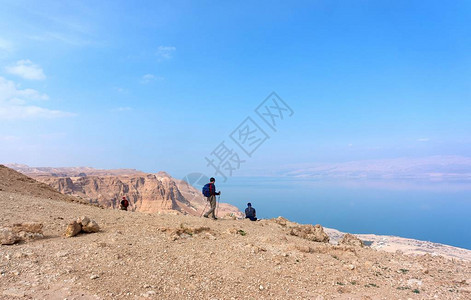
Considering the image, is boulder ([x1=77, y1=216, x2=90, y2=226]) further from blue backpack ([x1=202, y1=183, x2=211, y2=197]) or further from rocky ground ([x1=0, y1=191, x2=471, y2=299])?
blue backpack ([x1=202, y1=183, x2=211, y2=197])

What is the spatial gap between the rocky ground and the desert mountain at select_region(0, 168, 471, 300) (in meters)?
0.02

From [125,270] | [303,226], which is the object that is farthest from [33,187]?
[303,226]

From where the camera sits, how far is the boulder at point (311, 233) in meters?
15.1

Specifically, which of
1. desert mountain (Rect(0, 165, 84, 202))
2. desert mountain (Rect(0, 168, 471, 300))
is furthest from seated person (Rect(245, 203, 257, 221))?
desert mountain (Rect(0, 165, 84, 202))

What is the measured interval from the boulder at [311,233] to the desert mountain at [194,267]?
→ 9.67 ft

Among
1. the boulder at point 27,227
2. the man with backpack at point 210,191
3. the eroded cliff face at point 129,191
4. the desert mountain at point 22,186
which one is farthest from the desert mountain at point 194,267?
the eroded cliff face at point 129,191

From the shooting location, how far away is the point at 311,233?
1595 centimetres

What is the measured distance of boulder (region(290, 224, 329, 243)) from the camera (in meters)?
15.1

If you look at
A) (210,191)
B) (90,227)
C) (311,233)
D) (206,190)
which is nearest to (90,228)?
(90,227)

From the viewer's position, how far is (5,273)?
→ 6621 millimetres

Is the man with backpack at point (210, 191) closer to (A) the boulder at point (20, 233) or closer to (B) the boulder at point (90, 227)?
(B) the boulder at point (90, 227)

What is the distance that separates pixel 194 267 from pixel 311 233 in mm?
9497

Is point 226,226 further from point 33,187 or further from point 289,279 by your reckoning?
point 33,187

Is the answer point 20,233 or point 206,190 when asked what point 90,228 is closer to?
point 20,233
